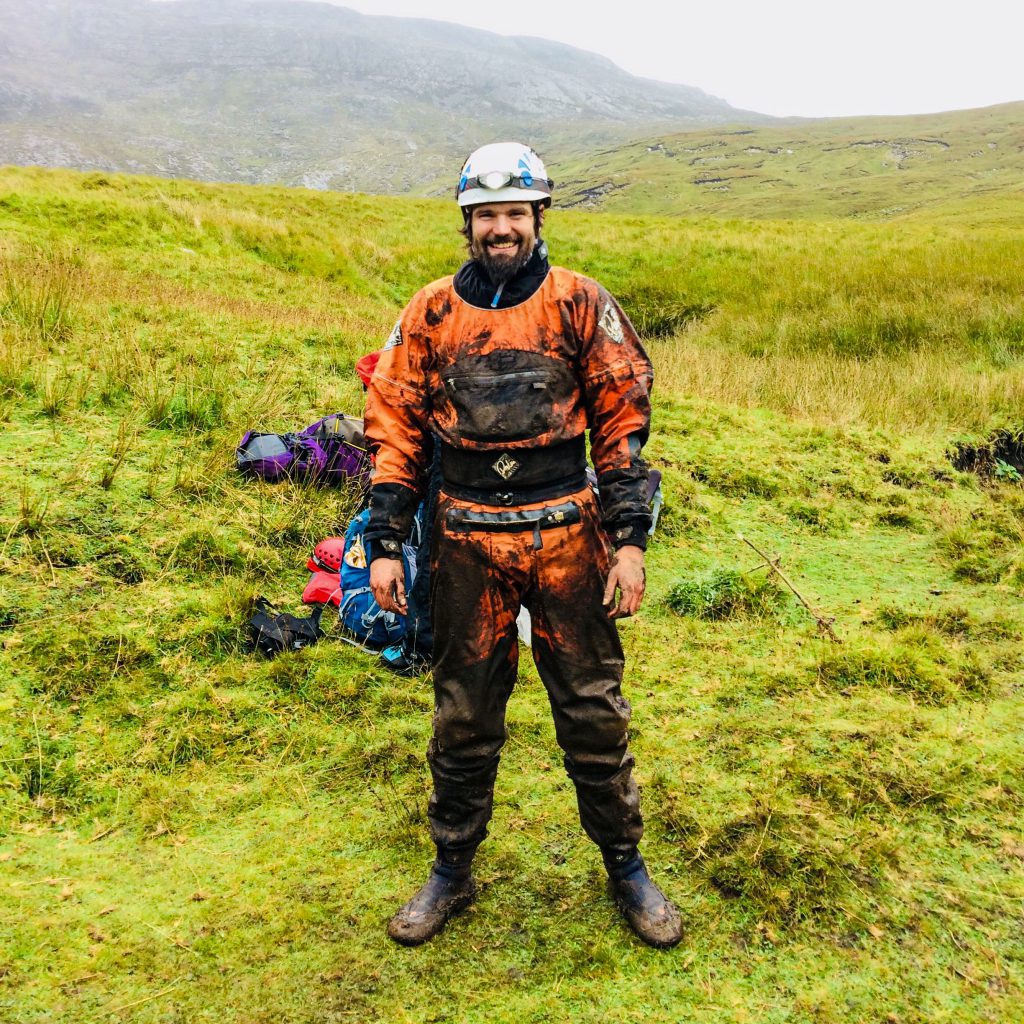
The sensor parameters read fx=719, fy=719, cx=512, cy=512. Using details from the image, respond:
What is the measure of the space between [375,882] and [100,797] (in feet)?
4.64

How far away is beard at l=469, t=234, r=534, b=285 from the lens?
256 cm

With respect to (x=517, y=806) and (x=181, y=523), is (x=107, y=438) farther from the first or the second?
(x=517, y=806)

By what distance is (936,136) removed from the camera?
318 feet

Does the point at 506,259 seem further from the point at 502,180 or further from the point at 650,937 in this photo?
the point at 650,937

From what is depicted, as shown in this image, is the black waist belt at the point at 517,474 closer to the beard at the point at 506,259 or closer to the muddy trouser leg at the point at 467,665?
the muddy trouser leg at the point at 467,665

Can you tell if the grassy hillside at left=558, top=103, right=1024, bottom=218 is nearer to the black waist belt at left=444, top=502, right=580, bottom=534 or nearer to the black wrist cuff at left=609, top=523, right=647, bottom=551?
the black wrist cuff at left=609, top=523, right=647, bottom=551

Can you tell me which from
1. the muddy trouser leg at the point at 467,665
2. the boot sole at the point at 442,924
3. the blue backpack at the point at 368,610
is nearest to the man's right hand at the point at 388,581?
the muddy trouser leg at the point at 467,665

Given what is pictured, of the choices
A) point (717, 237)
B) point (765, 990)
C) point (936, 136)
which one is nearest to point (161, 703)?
point (765, 990)

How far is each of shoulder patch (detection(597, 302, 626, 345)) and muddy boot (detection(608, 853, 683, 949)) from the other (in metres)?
2.01

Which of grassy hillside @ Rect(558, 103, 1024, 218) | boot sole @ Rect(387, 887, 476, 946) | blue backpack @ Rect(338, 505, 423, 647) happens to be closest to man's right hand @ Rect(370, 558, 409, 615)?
boot sole @ Rect(387, 887, 476, 946)

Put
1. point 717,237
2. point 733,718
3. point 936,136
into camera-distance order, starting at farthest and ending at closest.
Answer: point 936,136 → point 717,237 → point 733,718

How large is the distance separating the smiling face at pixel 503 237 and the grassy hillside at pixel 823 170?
3850 cm

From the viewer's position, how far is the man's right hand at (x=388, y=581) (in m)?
2.74

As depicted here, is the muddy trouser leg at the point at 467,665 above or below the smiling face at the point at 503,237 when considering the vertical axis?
below
